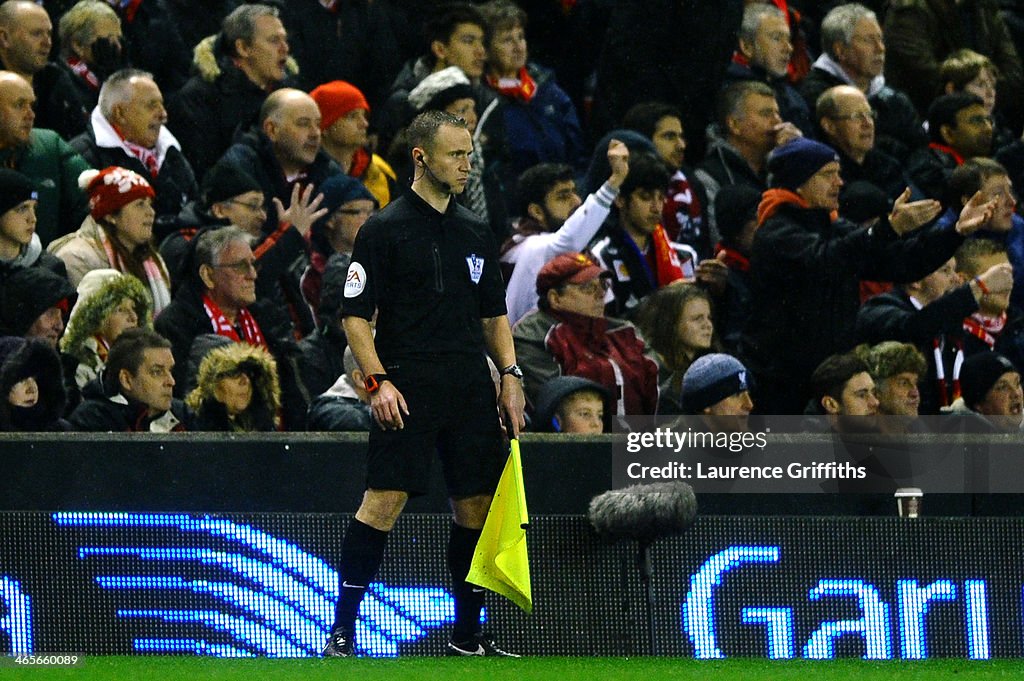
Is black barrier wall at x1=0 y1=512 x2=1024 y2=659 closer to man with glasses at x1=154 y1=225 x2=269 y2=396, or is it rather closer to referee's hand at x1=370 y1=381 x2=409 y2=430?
referee's hand at x1=370 y1=381 x2=409 y2=430

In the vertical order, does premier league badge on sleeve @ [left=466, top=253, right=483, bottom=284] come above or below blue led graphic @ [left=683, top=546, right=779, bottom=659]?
above

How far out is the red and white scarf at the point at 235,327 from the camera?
30.6 feet

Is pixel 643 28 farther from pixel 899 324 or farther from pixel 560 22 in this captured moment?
pixel 899 324

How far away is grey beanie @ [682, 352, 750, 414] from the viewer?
29.4ft

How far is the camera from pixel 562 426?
8.76 metres

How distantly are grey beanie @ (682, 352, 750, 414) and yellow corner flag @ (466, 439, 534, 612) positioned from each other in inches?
82.5

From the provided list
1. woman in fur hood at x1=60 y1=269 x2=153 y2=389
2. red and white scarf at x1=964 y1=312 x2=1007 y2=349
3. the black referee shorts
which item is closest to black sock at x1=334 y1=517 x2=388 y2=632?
the black referee shorts

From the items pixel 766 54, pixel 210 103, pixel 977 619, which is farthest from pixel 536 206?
pixel 977 619

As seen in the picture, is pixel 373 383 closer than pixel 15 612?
Yes

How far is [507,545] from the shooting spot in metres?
6.99

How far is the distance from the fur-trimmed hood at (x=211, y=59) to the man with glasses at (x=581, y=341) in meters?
2.71

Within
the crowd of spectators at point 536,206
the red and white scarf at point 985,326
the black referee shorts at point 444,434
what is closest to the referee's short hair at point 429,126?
the crowd of spectators at point 536,206

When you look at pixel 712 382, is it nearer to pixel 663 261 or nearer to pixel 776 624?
pixel 776 624

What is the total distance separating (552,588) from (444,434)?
884 mm
